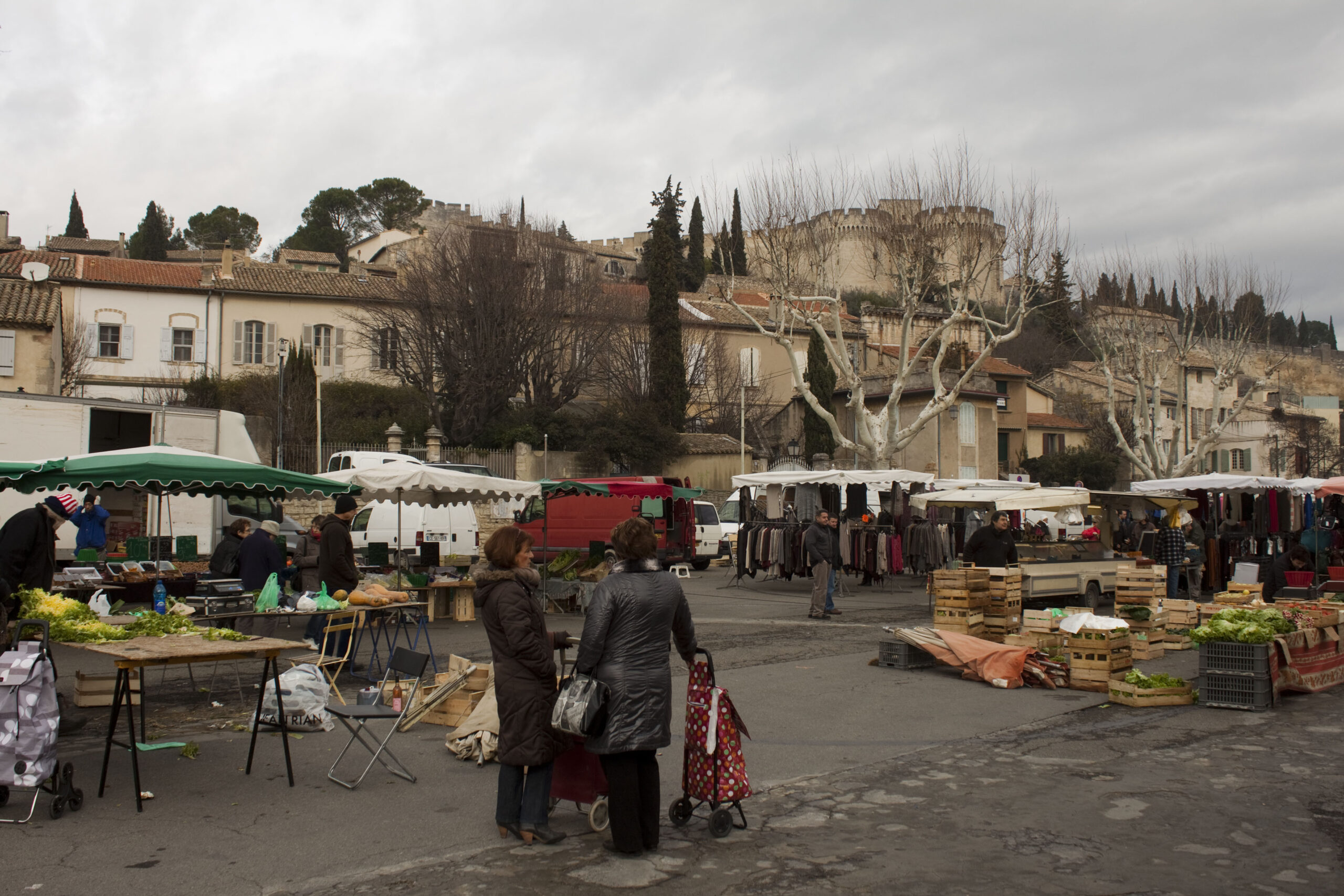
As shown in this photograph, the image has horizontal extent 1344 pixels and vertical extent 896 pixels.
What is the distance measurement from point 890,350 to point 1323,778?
1865 inches

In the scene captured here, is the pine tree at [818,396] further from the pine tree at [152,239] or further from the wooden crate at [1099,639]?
the pine tree at [152,239]

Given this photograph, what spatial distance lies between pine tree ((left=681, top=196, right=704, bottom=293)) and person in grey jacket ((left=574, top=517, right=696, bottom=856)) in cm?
6052

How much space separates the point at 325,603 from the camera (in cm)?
954

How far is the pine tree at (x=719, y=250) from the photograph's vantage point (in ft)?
102

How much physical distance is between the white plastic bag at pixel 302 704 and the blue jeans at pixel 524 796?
3157mm

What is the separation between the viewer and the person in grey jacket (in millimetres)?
5039

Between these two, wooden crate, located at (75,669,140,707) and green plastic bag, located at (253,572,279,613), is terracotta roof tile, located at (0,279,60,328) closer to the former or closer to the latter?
green plastic bag, located at (253,572,279,613)

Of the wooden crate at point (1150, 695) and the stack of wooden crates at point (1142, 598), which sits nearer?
the wooden crate at point (1150, 695)

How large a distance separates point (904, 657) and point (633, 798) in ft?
21.4

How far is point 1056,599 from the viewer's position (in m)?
17.0

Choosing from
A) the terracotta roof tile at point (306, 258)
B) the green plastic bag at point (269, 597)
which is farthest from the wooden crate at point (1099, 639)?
the terracotta roof tile at point (306, 258)

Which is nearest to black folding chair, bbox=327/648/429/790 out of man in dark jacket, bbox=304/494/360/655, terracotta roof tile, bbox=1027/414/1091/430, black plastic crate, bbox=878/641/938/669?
man in dark jacket, bbox=304/494/360/655

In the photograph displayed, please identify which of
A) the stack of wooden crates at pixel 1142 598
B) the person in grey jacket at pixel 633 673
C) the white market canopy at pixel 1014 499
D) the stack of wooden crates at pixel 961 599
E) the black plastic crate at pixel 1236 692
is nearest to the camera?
the person in grey jacket at pixel 633 673

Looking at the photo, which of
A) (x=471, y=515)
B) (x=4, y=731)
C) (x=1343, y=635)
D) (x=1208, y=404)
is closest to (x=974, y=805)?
(x=4, y=731)
